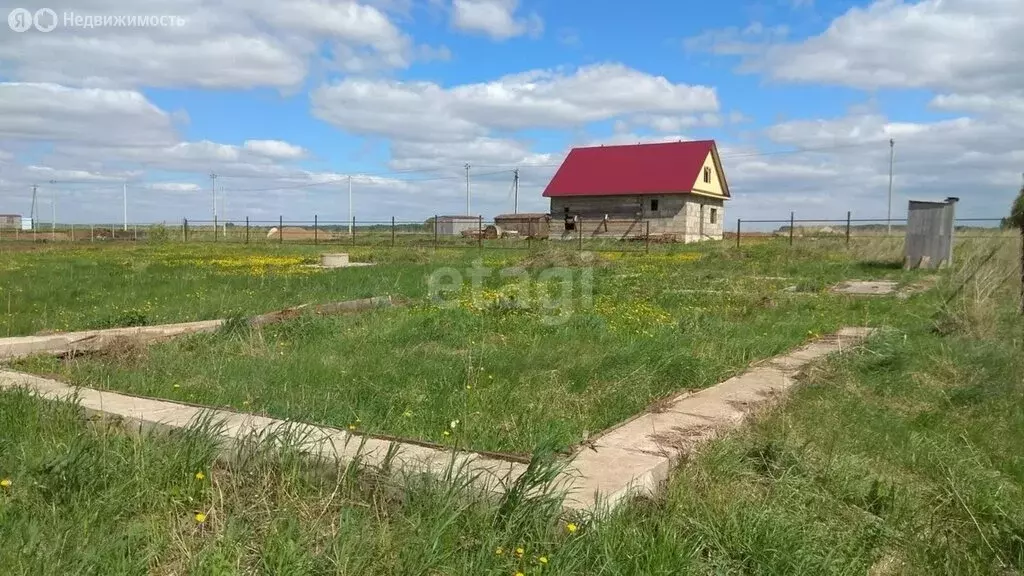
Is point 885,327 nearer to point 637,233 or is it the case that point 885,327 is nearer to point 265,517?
point 265,517

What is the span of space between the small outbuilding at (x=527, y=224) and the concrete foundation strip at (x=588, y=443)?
35144 millimetres

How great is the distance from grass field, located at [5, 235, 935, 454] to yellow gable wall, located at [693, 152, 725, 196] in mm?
27458

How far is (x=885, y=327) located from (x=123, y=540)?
788cm

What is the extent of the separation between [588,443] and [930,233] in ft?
54.1

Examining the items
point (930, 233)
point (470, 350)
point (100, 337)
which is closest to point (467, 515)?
point (470, 350)

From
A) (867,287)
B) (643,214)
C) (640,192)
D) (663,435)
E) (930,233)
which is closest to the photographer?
(663,435)

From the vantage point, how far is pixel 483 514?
2.81 metres

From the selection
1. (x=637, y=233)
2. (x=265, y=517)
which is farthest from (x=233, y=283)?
(x=637, y=233)

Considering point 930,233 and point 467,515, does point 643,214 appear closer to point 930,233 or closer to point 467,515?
point 930,233

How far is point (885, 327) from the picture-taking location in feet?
26.4

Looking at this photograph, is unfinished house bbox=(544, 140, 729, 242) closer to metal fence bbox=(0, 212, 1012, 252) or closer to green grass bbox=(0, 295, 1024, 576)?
metal fence bbox=(0, 212, 1012, 252)

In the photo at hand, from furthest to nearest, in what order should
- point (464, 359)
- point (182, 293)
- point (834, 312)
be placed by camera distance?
point (182, 293), point (834, 312), point (464, 359)

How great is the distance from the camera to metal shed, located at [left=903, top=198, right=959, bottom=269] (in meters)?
16.6

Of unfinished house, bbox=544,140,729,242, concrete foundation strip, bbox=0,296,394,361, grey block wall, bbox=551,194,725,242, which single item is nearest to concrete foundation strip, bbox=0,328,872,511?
concrete foundation strip, bbox=0,296,394,361
